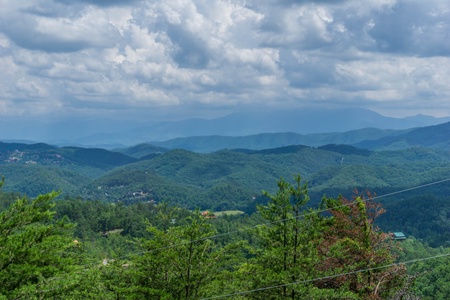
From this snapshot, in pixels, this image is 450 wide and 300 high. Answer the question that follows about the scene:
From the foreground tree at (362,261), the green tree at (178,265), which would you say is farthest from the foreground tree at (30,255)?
the foreground tree at (362,261)

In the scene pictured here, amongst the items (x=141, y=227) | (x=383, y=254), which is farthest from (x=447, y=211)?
(x=383, y=254)

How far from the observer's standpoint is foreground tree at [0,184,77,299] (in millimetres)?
13266

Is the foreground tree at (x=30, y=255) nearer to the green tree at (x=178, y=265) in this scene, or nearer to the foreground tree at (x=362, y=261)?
the green tree at (x=178, y=265)

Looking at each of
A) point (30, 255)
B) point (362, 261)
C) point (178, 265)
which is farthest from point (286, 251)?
point (30, 255)

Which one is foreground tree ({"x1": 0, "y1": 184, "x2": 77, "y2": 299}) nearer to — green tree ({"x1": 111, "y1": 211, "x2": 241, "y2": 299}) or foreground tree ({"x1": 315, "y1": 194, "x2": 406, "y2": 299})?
green tree ({"x1": 111, "y1": 211, "x2": 241, "y2": 299})

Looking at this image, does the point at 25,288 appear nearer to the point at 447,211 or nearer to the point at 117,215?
the point at 117,215

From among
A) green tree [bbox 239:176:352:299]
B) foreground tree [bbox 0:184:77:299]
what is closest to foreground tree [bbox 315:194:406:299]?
green tree [bbox 239:176:352:299]

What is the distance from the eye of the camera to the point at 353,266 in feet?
61.8

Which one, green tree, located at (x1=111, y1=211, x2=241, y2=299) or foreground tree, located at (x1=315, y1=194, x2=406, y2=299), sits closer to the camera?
foreground tree, located at (x1=315, y1=194, x2=406, y2=299)

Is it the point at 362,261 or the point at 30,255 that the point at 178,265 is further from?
the point at 362,261

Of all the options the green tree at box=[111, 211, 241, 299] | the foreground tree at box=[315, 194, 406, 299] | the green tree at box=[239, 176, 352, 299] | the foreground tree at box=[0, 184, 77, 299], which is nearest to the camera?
the foreground tree at box=[0, 184, 77, 299]

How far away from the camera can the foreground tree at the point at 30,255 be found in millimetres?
13266

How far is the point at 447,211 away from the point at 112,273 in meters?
165

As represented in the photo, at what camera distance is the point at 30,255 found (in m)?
13.8
